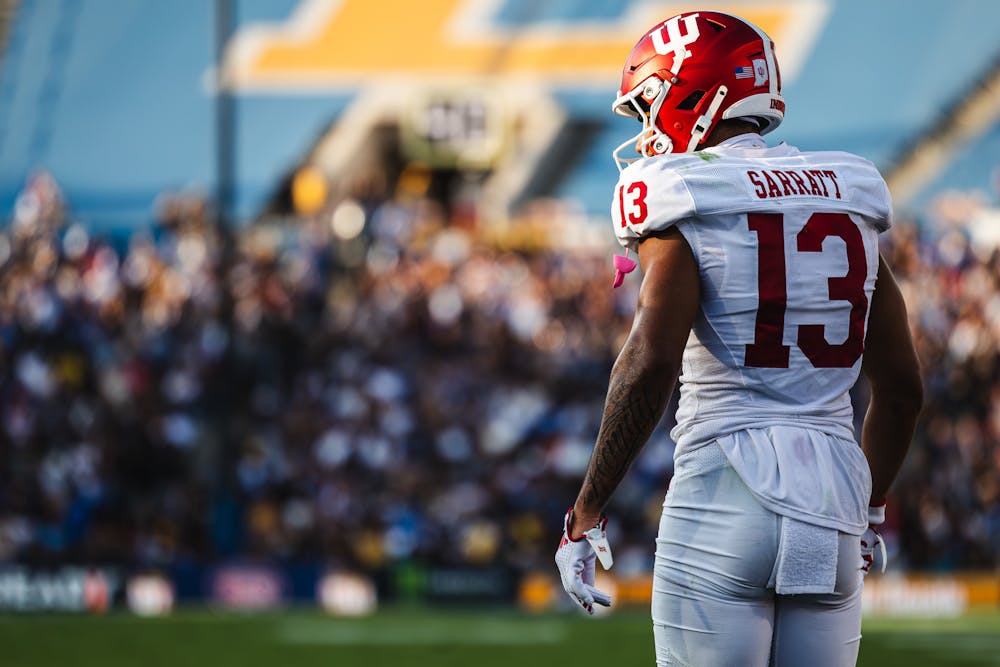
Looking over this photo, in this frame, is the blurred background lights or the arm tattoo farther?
the blurred background lights

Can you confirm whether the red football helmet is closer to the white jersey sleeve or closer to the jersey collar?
the jersey collar

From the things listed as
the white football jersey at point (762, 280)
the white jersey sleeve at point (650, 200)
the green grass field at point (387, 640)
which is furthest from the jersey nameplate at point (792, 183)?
the green grass field at point (387, 640)

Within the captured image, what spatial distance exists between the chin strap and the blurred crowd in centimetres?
935

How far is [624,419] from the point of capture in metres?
2.39

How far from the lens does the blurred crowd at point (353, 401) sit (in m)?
11.9

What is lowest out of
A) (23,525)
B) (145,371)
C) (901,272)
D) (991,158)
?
(23,525)

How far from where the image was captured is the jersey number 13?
2.37 m

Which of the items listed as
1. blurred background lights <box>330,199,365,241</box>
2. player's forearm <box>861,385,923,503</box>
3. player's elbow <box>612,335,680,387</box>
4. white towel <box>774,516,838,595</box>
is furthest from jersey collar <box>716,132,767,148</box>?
blurred background lights <box>330,199,365,241</box>

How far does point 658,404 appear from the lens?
2.38 metres

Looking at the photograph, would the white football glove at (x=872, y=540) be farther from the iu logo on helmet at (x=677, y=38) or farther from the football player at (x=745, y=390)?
the iu logo on helmet at (x=677, y=38)

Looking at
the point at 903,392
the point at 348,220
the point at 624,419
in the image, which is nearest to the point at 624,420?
the point at 624,419

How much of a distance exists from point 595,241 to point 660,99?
13.1m

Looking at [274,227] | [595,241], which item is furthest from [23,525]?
[595,241]

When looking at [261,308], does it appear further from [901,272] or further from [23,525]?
[901,272]
